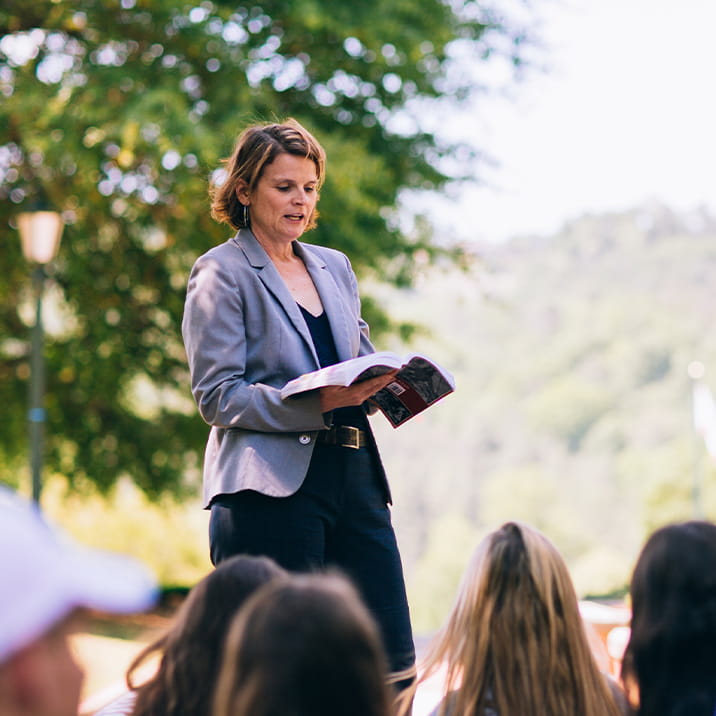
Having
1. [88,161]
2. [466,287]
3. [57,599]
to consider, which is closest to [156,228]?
[88,161]

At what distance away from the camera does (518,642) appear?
214 centimetres

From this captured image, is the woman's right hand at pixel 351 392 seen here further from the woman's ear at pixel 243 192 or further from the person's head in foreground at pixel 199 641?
the person's head in foreground at pixel 199 641

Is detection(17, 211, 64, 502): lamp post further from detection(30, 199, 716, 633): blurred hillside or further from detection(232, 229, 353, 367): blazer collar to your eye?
detection(30, 199, 716, 633): blurred hillside

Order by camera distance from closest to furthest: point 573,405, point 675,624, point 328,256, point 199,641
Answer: point 199,641, point 675,624, point 328,256, point 573,405

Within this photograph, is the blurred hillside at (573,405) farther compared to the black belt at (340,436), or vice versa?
the blurred hillside at (573,405)

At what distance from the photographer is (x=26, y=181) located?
37.0 ft

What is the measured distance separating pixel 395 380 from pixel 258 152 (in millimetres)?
695

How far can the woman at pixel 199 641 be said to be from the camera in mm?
1883

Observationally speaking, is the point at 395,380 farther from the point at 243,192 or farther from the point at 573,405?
the point at 573,405

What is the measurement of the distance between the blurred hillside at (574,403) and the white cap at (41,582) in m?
48.9

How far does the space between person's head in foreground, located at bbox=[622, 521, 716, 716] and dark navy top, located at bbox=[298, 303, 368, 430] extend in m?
0.90

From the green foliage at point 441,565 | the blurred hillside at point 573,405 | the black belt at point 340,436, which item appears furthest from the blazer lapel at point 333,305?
the blurred hillside at point 573,405

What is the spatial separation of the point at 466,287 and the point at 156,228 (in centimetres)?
390

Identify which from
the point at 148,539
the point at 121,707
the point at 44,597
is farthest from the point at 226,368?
the point at 148,539
